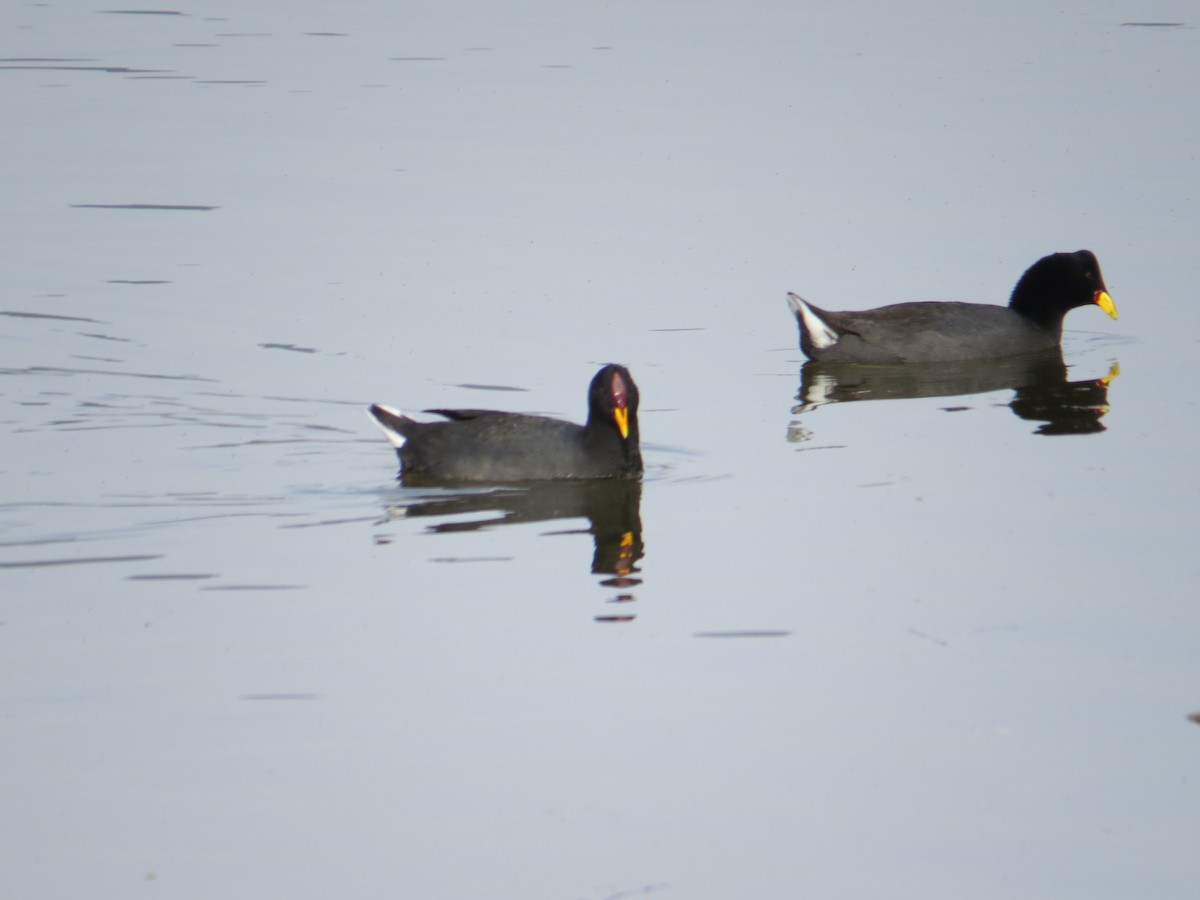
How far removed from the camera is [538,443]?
11344mm

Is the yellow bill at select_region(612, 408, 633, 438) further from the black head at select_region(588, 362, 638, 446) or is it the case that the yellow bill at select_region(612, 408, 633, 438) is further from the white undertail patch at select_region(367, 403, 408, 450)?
the white undertail patch at select_region(367, 403, 408, 450)

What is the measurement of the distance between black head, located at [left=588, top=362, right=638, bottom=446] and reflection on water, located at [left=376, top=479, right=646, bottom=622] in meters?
0.33

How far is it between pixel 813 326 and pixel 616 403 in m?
3.94

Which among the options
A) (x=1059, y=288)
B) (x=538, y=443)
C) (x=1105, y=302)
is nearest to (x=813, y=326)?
(x=1059, y=288)

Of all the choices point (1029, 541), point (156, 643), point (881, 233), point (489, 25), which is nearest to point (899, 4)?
point (489, 25)

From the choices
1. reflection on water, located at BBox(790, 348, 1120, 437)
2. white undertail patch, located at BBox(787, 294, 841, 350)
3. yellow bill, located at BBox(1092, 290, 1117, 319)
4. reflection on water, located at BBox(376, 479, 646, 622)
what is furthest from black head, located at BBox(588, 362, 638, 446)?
yellow bill, located at BBox(1092, 290, 1117, 319)

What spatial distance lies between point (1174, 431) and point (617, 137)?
39.5ft

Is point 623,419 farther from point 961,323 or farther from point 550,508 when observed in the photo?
point 961,323

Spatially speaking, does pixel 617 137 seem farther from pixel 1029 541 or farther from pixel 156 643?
pixel 156 643

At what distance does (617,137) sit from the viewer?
23.5m

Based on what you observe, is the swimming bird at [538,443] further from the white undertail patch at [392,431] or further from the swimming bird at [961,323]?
the swimming bird at [961,323]

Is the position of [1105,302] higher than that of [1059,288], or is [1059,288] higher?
[1059,288]

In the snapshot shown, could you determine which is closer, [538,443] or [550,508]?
[550,508]

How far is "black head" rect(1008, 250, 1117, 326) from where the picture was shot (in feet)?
51.0
